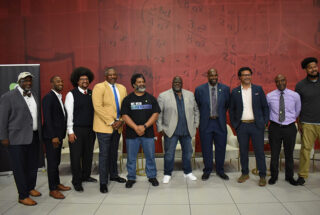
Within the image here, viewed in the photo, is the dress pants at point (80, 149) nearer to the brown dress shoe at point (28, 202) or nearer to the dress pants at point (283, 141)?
the brown dress shoe at point (28, 202)

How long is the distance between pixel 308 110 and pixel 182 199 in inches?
83.4

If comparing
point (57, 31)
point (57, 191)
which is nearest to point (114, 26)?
point (57, 31)

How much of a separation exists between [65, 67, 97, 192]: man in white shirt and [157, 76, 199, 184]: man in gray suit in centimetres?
99

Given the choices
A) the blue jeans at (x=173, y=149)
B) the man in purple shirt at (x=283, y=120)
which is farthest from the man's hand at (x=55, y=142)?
the man in purple shirt at (x=283, y=120)

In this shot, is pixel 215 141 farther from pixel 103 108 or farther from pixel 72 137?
pixel 72 137

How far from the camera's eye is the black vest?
3.18m

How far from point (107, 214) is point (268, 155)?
3.68 metres

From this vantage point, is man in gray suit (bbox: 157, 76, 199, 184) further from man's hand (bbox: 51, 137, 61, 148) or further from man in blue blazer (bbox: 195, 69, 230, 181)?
man's hand (bbox: 51, 137, 61, 148)

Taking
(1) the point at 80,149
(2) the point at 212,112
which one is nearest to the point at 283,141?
(2) the point at 212,112

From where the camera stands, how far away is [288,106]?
10.9 ft

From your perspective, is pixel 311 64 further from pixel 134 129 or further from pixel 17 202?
pixel 17 202

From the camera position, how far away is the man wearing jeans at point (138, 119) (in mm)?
3307

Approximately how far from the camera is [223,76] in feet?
16.1

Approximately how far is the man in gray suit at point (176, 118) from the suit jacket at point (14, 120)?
1702mm
